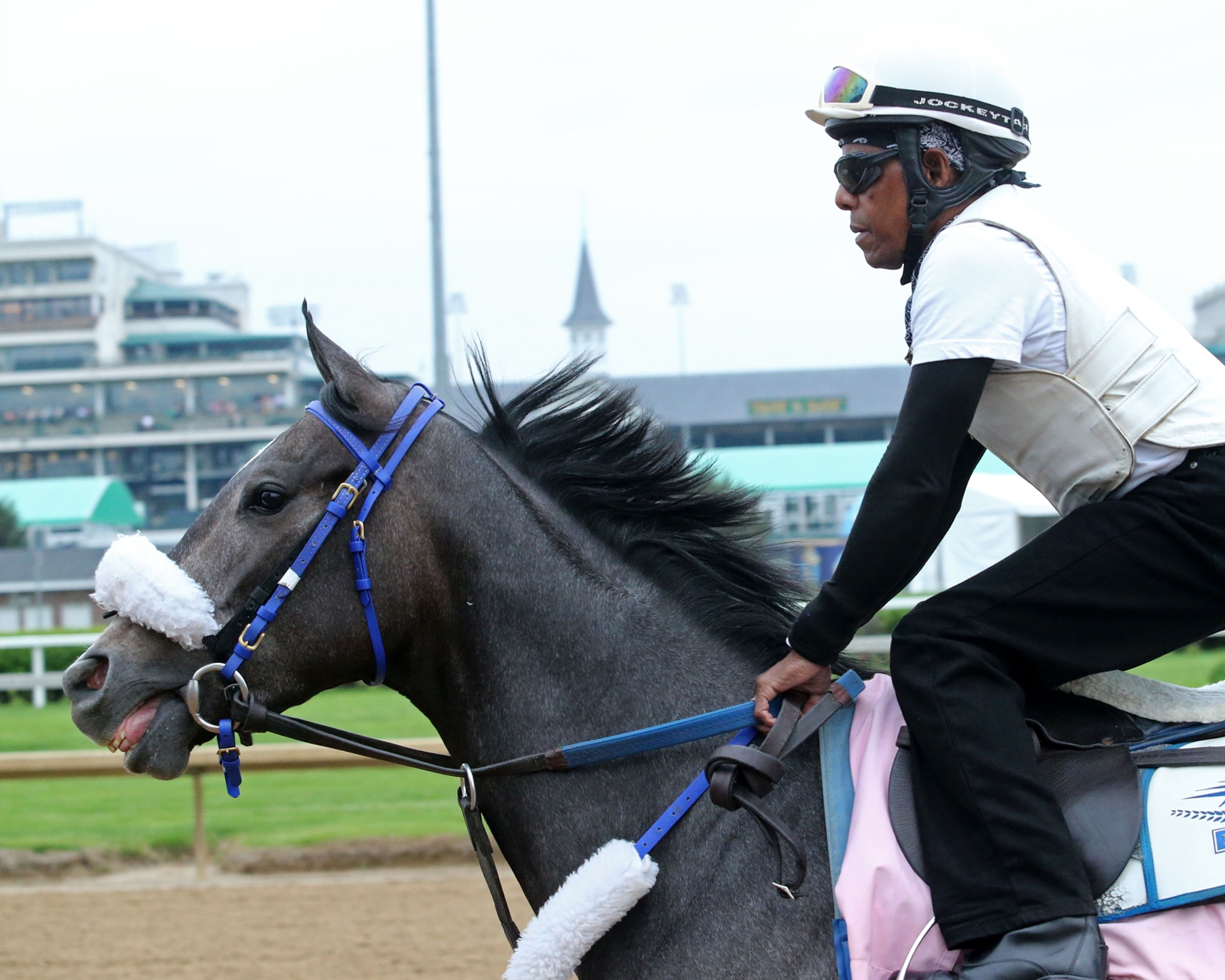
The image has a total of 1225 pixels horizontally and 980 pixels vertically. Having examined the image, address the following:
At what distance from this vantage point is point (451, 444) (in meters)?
2.49

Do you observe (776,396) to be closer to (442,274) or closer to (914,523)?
(442,274)

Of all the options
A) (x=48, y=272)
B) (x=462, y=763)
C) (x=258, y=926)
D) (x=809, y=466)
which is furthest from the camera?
(x=48, y=272)

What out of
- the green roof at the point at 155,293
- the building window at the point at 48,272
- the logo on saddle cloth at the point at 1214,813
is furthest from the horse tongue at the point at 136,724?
the green roof at the point at 155,293

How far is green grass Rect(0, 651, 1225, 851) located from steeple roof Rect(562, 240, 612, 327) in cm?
8848

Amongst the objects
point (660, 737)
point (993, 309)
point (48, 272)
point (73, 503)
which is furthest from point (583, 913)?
point (48, 272)

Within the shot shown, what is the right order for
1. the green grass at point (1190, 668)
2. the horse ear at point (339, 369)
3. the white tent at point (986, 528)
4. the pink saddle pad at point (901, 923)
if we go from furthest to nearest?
1. the white tent at point (986, 528)
2. the green grass at point (1190, 668)
3. the horse ear at point (339, 369)
4. the pink saddle pad at point (901, 923)

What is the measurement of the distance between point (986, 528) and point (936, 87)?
50.7ft

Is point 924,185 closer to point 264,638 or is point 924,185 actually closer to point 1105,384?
point 1105,384

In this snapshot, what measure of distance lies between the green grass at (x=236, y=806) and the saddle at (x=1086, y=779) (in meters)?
5.59

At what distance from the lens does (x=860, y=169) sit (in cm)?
224

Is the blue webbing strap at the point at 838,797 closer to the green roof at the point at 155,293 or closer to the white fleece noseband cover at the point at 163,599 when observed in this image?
the white fleece noseband cover at the point at 163,599

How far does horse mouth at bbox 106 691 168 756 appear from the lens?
2.31 metres

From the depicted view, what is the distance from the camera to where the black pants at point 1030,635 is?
1947mm

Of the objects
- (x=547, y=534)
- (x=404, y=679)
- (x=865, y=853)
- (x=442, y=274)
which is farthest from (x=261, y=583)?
(x=442, y=274)
